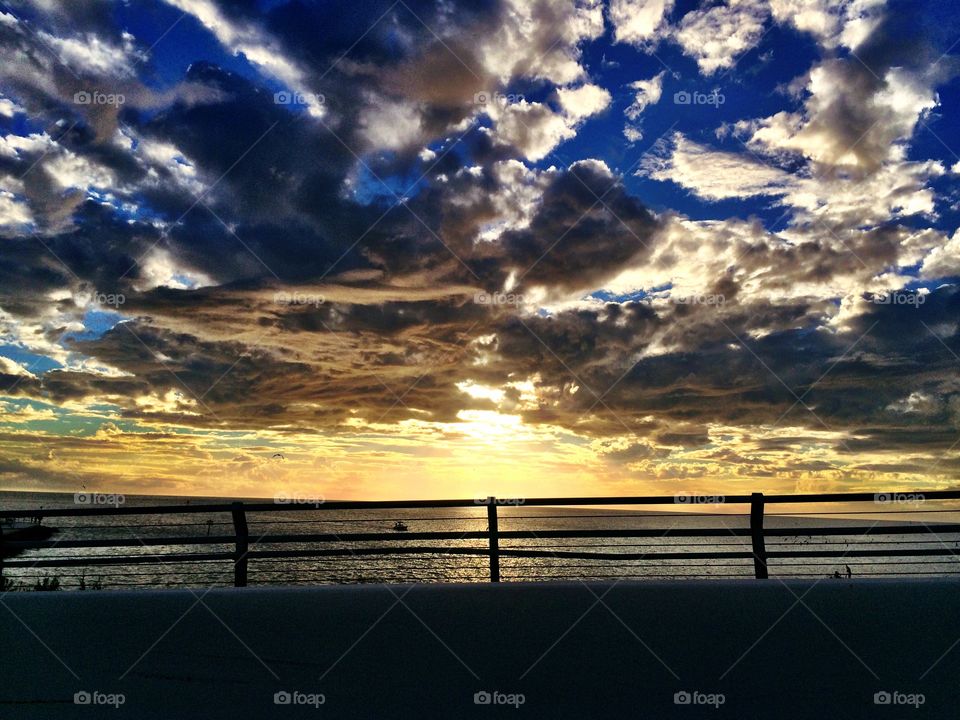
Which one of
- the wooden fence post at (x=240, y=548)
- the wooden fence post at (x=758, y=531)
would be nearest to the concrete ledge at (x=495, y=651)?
the wooden fence post at (x=240, y=548)

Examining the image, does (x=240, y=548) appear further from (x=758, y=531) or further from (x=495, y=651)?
(x=758, y=531)

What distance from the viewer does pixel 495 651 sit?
18.5 feet

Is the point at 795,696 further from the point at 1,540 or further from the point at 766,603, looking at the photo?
the point at 1,540

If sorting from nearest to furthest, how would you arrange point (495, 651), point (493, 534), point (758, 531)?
point (495, 651) → point (493, 534) → point (758, 531)

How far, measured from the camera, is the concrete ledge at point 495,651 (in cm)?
453

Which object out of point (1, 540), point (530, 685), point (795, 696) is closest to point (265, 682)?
point (530, 685)

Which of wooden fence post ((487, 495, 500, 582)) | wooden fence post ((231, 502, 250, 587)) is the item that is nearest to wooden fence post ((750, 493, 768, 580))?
wooden fence post ((487, 495, 500, 582))

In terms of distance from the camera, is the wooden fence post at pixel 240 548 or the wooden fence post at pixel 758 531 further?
the wooden fence post at pixel 758 531

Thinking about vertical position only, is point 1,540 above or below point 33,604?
above

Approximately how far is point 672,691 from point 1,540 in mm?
9708

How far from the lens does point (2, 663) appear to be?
562 cm

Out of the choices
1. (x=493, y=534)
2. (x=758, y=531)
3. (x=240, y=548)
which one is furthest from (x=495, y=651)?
(x=758, y=531)

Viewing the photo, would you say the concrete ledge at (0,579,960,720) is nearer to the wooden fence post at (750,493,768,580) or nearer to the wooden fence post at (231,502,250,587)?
the wooden fence post at (231,502,250,587)

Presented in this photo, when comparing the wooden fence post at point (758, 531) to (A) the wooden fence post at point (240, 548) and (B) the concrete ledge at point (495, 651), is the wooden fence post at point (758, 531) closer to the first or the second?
(B) the concrete ledge at point (495, 651)
